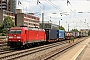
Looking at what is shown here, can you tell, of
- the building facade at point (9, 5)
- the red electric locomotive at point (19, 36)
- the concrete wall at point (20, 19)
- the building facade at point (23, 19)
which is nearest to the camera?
the red electric locomotive at point (19, 36)

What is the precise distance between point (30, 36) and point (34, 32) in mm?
2308

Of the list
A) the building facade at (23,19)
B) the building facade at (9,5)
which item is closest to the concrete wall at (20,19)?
the building facade at (23,19)

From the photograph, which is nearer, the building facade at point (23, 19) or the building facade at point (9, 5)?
the building facade at point (23, 19)

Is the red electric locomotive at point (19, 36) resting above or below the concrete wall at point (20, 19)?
below

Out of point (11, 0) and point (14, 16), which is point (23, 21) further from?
point (11, 0)

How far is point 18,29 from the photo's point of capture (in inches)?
1201

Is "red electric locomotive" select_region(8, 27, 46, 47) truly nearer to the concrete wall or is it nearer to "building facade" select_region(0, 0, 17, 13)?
the concrete wall

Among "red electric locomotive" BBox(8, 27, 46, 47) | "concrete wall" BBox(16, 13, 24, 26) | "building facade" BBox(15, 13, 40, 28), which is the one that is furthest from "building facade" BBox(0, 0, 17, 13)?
"red electric locomotive" BBox(8, 27, 46, 47)

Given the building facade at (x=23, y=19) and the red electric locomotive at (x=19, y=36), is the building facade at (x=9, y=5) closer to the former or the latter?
the building facade at (x=23, y=19)

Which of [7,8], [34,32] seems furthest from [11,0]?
[34,32]

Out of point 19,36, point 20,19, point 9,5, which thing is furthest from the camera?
point 9,5

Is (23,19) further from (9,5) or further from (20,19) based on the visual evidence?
(9,5)

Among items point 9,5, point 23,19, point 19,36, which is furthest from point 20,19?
point 19,36

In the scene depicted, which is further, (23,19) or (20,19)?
(20,19)
